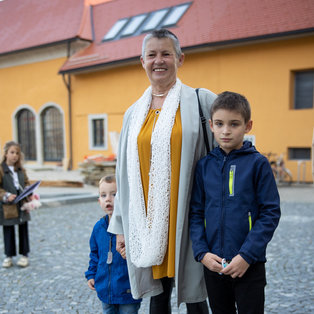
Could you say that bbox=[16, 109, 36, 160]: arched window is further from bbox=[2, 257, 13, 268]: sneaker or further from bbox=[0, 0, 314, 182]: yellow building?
bbox=[2, 257, 13, 268]: sneaker

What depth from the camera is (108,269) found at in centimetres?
229

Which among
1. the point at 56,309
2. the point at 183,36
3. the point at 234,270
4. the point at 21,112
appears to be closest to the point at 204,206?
the point at 234,270

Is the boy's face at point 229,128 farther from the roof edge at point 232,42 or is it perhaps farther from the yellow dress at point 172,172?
the roof edge at point 232,42

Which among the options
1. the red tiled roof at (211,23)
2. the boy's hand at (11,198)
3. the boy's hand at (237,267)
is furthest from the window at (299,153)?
the boy's hand at (237,267)

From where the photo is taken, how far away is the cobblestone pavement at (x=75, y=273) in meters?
3.15

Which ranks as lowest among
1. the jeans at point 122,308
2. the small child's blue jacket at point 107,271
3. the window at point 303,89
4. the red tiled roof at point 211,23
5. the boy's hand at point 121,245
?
the jeans at point 122,308

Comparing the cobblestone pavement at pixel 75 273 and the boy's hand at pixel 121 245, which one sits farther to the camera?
the cobblestone pavement at pixel 75 273

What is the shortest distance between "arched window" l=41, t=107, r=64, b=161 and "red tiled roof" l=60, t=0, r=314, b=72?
272 centimetres

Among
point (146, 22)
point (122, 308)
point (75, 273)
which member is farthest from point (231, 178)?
point (146, 22)

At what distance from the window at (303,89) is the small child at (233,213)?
1111 cm

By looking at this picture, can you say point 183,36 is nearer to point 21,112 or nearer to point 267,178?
point 21,112

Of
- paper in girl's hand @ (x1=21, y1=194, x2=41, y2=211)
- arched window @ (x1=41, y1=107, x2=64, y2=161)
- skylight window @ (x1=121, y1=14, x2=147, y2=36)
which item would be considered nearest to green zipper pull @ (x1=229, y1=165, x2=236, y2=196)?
paper in girl's hand @ (x1=21, y1=194, x2=41, y2=211)

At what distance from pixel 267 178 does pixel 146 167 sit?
66 centimetres

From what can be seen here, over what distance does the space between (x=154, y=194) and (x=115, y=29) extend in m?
15.5
